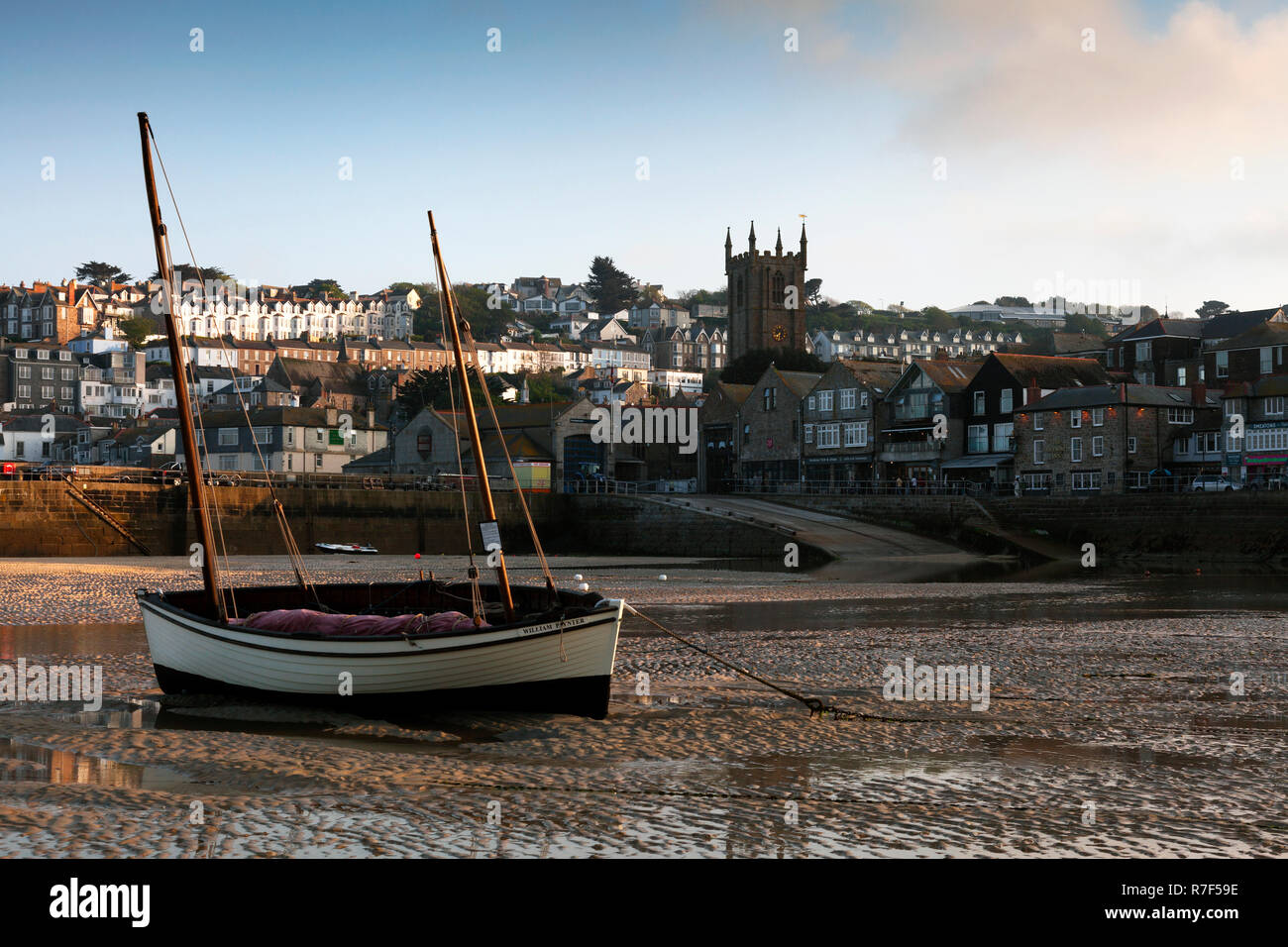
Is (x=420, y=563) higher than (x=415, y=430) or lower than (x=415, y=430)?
lower

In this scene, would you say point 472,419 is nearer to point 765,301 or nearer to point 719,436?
point 719,436

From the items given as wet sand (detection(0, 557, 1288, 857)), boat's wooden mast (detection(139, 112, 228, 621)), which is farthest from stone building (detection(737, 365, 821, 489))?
boat's wooden mast (detection(139, 112, 228, 621))

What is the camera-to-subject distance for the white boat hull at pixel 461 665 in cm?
1570

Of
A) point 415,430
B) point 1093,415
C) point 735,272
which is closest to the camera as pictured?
point 1093,415

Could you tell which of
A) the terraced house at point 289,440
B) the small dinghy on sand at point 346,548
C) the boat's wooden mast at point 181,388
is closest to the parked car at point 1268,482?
the small dinghy on sand at point 346,548

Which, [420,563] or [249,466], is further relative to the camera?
[249,466]

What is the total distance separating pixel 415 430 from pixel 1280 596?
7000cm

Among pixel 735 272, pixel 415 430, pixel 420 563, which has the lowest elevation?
pixel 420 563

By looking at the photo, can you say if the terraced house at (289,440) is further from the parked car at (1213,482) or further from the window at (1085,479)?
the parked car at (1213,482)

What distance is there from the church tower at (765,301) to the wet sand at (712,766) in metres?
126
